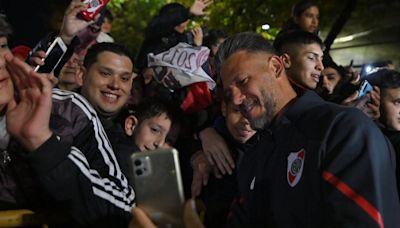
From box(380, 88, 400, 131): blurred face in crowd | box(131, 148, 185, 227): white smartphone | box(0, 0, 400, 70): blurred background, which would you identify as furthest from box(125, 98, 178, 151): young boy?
box(0, 0, 400, 70): blurred background

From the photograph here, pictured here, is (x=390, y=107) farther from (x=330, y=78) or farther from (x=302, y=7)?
(x=302, y=7)

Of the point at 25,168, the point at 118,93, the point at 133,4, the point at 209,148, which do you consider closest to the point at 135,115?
the point at 118,93

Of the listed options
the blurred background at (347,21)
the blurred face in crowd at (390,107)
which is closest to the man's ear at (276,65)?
the blurred face in crowd at (390,107)

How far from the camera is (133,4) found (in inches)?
817

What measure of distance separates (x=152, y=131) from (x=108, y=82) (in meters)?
0.48

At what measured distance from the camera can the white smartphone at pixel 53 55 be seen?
11.1 feet

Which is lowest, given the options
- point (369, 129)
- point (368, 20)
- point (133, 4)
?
point (133, 4)

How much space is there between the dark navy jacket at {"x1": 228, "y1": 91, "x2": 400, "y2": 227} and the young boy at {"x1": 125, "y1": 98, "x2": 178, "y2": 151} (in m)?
1.70

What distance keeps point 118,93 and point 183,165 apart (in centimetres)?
69

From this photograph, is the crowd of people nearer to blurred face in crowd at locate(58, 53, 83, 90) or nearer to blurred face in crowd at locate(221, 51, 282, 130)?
blurred face in crowd at locate(221, 51, 282, 130)

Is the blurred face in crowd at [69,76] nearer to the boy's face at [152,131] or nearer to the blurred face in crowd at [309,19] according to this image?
the boy's face at [152,131]

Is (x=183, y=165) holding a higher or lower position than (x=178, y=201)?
lower

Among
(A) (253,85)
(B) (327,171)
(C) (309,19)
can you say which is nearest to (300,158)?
(B) (327,171)

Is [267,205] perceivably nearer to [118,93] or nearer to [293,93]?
[293,93]
